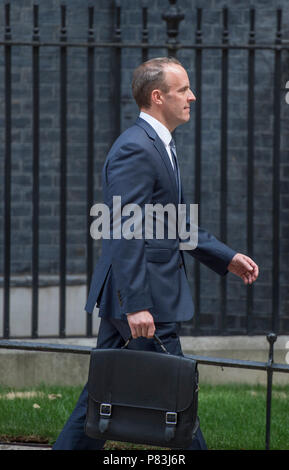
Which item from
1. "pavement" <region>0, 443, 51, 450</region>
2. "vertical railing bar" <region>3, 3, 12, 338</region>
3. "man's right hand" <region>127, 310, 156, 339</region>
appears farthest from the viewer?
"vertical railing bar" <region>3, 3, 12, 338</region>

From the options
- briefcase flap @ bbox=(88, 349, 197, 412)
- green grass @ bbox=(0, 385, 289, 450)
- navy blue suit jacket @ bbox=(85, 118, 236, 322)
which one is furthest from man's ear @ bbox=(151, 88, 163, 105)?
green grass @ bbox=(0, 385, 289, 450)

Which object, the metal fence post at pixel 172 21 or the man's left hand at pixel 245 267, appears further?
the metal fence post at pixel 172 21

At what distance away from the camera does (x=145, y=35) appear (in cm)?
656

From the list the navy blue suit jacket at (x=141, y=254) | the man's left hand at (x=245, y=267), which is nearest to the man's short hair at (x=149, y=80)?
the navy blue suit jacket at (x=141, y=254)

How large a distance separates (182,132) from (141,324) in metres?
5.86

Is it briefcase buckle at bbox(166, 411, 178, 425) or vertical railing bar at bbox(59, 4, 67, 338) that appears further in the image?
vertical railing bar at bbox(59, 4, 67, 338)

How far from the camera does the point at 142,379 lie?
12.6ft

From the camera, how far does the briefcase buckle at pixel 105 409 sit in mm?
3881

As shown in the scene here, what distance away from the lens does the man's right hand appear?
12.5ft

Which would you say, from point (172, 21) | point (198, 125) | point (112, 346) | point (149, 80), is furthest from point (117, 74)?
point (112, 346)

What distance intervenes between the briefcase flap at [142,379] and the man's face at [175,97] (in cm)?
99

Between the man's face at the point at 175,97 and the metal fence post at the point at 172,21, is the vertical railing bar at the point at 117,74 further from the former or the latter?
the man's face at the point at 175,97

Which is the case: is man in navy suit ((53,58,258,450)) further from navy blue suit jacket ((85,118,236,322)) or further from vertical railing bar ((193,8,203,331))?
vertical railing bar ((193,8,203,331))

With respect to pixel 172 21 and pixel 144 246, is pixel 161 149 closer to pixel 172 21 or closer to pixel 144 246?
pixel 144 246
